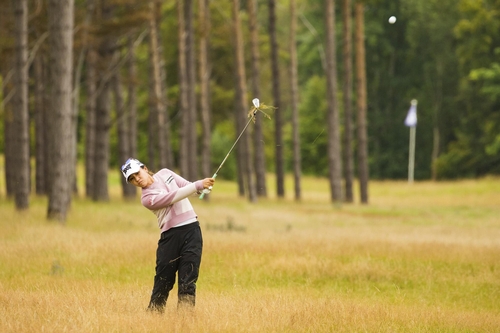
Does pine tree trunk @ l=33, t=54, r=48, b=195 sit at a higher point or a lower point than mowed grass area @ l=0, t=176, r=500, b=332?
higher

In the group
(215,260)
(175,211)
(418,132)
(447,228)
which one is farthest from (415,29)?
(175,211)

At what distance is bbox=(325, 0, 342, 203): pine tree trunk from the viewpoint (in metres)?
33.9

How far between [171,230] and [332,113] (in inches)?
1053

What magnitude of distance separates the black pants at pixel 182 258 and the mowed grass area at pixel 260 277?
255 mm

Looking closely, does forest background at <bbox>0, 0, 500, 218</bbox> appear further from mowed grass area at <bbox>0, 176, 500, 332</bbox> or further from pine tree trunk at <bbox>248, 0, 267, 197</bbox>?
mowed grass area at <bbox>0, 176, 500, 332</bbox>

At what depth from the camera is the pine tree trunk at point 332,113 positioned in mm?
33875

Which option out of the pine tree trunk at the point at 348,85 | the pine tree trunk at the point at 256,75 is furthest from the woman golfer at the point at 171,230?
the pine tree trunk at the point at 348,85

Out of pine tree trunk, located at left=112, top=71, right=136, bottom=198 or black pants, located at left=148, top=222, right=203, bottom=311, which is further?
pine tree trunk, located at left=112, top=71, right=136, bottom=198

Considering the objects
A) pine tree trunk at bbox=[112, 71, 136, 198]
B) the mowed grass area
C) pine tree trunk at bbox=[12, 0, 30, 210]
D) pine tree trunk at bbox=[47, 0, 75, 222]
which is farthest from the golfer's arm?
pine tree trunk at bbox=[112, 71, 136, 198]

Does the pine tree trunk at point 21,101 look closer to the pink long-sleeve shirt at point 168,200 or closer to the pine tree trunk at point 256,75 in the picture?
the pine tree trunk at point 256,75

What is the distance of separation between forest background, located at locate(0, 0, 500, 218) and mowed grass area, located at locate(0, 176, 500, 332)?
11185 millimetres

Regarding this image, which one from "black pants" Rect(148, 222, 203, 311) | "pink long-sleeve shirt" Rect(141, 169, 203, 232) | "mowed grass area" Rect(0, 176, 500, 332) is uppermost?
"pink long-sleeve shirt" Rect(141, 169, 203, 232)

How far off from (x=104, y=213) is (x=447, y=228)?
9472 millimetres

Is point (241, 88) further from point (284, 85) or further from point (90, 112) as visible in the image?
point (284, 85)
